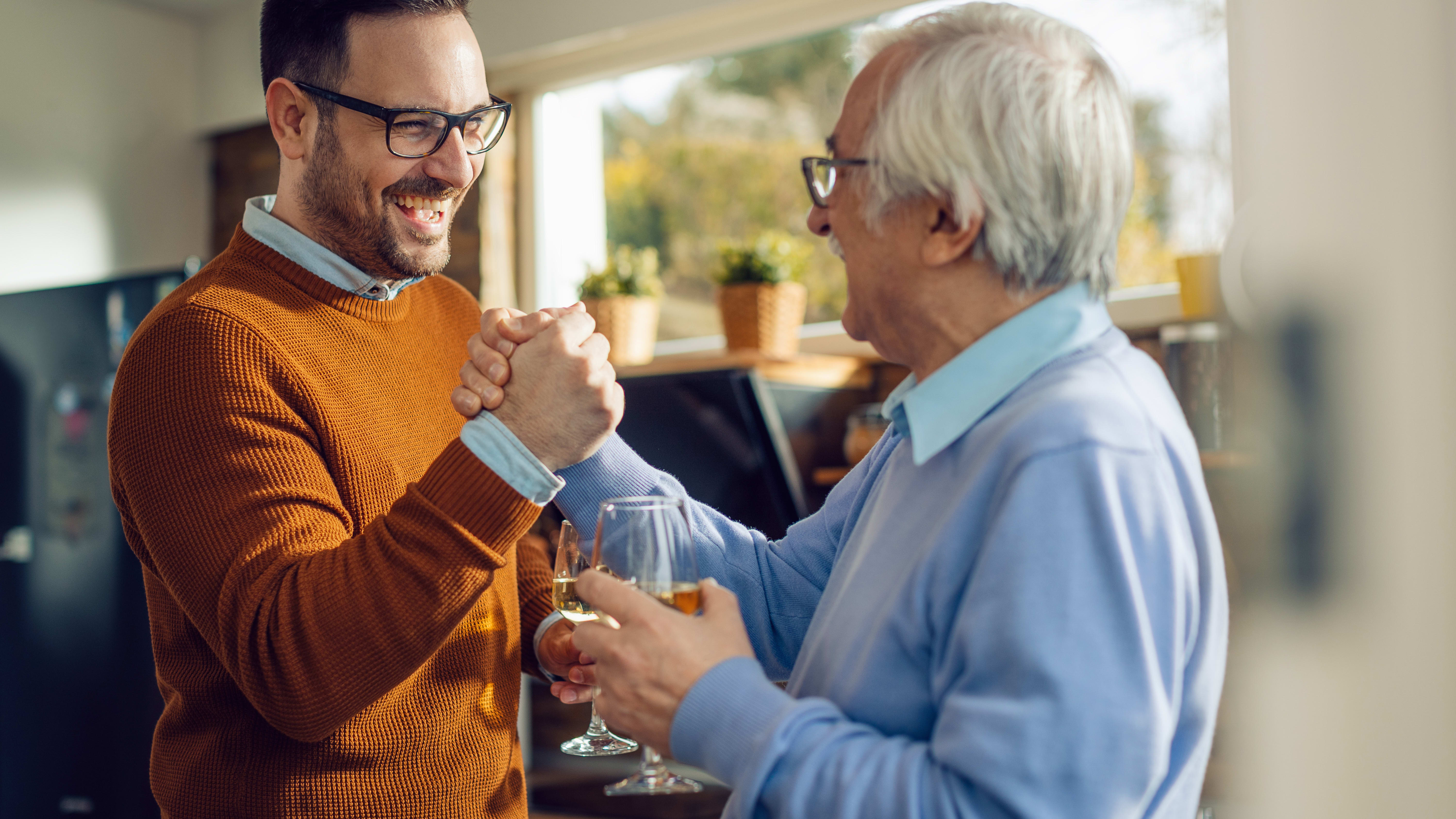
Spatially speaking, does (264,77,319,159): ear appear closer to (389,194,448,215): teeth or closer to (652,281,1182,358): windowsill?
(389,194,448,215): teeth

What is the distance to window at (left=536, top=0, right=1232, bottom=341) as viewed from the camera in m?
2.46

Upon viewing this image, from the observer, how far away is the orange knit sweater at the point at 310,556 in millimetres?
955

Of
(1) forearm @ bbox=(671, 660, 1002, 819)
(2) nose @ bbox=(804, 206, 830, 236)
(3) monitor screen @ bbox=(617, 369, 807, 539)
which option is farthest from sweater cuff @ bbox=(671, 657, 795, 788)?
(3) monitor screen @ bbox=(617, 369, 807, 539)

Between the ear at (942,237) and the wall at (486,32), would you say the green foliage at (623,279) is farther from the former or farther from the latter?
the ear at (942,237)

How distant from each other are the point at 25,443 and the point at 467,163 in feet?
8.48

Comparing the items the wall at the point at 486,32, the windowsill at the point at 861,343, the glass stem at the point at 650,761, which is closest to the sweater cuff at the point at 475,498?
the glass stem at the point at 650,761

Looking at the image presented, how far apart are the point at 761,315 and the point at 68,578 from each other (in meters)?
2.12

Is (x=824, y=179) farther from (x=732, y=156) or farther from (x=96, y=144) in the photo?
(x=96, y=144)

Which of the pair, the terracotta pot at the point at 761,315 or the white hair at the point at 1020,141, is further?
the terracotta pot at the point at 761,315

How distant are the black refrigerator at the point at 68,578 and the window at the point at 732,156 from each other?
46.7 inches

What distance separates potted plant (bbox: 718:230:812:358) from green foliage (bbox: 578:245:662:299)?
0.27m

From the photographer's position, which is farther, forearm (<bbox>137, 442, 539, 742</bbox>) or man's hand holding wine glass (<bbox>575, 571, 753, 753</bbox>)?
forearm (<bbox>137, 442, 539, 742</bbox>)

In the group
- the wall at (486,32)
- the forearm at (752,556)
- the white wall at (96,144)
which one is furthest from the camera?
the white wall at (96,144)

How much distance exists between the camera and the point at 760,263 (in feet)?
8.79
